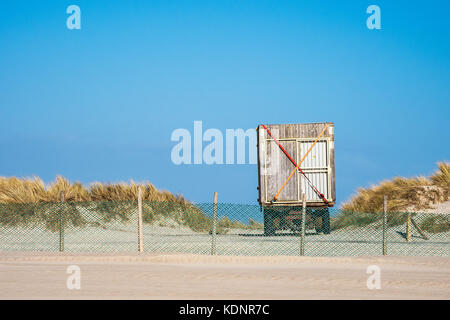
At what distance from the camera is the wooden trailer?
24.0m

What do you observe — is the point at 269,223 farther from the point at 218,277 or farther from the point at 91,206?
the point at 218,277

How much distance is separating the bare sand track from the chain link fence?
226cm

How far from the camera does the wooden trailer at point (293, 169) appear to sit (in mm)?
23984

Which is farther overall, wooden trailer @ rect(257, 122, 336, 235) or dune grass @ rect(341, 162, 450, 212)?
dune grass @ rect(341, 162, 450, 212)

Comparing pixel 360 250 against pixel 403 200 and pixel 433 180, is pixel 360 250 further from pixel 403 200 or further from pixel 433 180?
pixel 433 180

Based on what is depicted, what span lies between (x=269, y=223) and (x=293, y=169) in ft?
7.51

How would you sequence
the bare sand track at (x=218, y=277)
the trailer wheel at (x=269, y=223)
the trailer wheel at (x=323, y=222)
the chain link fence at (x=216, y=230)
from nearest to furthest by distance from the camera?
1. the bare sand track at (x=218, y=277)
2. the chain link fence at (x=216, y=230)
3. the trailer wheel at (x=269, y=223)
4. the trailer wheel at (x=323, y=222)

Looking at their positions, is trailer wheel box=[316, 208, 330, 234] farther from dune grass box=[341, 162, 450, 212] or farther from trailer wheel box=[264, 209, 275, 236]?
dune grass box=[341, 162, 450, 212]

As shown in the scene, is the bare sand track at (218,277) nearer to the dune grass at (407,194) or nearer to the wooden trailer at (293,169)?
the wooden trailer at (293,169)

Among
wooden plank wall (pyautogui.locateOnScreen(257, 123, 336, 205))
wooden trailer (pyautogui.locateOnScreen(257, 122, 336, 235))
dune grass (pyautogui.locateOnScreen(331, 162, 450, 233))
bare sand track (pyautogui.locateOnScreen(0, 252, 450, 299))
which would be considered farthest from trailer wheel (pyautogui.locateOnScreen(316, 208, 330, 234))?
bare sand track (pyautogui.locateOnScreen(0, 252, 450, 299))

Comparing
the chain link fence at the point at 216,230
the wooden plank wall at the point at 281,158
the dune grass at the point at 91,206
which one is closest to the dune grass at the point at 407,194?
the chain link fence at the point at 216,230

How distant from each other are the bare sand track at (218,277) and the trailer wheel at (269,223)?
8218 mm
